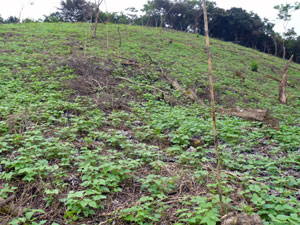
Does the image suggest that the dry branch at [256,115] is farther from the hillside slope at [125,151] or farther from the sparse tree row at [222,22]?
the sparse tree row at [222,22]

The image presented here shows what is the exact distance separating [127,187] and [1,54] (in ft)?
33.1

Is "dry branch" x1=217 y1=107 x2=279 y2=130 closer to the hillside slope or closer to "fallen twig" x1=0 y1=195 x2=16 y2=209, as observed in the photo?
the hillside slope

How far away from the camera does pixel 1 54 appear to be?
33.8ft

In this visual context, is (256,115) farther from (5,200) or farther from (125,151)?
(5,200)

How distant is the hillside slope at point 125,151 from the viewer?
2.46 m

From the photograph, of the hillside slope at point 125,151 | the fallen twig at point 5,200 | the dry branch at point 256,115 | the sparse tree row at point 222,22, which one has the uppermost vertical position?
the sparse tree row at point 222,22

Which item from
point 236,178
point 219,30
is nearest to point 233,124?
point 236,178

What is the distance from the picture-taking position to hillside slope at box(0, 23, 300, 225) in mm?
2455

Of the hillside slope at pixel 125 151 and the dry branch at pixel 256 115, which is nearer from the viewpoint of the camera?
the hillside slope at pixel 125 151

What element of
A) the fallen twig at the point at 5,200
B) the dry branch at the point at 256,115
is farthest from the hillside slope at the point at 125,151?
the dry branch at the point at 256,115

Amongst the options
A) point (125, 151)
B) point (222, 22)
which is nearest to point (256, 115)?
point (125, 151)

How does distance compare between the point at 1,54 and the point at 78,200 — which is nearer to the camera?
the point at 78,200

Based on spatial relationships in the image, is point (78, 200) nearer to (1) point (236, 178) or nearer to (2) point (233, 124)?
(1) point (236, 178)

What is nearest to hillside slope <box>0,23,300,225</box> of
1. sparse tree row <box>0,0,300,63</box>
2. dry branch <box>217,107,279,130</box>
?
dry branch <box>217,107,279,130</box>
